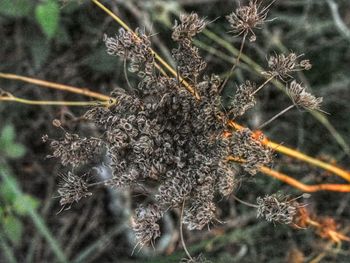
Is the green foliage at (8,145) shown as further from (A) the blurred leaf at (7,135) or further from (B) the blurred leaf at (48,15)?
Result: (B) the blurred leaf at (48,15)

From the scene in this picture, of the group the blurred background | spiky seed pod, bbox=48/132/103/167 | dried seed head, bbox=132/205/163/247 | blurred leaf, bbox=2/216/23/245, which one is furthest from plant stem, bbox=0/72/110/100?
dried seed head, bbox=132/205/163/247

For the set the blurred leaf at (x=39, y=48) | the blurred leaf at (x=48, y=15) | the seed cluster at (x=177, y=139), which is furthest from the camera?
the blurred leaf at (x=39, y=48)

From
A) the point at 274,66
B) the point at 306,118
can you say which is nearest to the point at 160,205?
the point at 274,66

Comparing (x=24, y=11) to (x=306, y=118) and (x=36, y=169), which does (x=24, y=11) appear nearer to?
(x=36, y=169)

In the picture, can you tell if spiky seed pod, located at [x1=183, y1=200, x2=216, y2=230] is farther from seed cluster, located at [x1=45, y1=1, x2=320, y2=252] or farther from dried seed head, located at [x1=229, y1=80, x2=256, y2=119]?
dried seed head, located at [x1=229, y1=80, x2=256, y2=119]

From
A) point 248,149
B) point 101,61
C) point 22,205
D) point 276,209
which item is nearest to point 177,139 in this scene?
point 248,149

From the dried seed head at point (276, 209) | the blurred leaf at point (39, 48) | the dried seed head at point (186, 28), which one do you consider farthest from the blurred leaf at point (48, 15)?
the dried seed head at point (276, 209)
